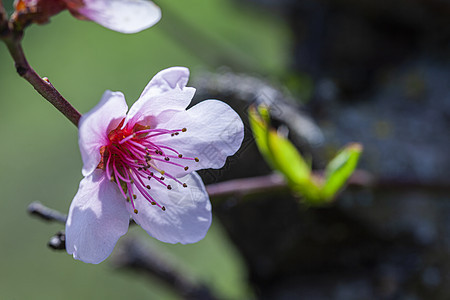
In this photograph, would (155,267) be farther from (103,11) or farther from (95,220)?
(103,11)

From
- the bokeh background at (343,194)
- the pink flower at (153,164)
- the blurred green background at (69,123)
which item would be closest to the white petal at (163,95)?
the pink flower at (153,164)

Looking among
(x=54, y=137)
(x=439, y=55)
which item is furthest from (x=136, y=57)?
(x=439, y=55)

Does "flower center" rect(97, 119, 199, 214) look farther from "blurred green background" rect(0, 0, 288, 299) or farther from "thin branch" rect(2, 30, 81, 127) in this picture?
"blurred green background" rect(0, 0, 288, 299)

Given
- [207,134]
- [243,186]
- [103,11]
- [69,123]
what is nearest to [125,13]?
[103,11]

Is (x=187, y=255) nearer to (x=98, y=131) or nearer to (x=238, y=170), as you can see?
(x=238, y=170)

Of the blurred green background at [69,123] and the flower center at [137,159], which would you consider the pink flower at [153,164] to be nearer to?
the flower center at [137,159]
